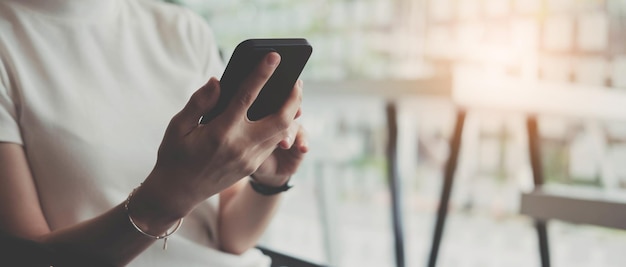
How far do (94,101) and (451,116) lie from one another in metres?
1.31

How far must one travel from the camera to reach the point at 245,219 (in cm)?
88

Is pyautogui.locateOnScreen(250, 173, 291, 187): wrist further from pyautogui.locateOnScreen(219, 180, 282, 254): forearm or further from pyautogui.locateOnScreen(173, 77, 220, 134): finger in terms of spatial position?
pyautogui.locateOnScreen(173, 77, 220, 134): finger

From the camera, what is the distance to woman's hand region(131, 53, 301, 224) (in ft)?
2.00

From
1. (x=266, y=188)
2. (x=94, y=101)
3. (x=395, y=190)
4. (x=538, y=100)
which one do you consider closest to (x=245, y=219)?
(x=266, y=188)

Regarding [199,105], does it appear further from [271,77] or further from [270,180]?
[270,180]

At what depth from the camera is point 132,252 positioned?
0.69 meters

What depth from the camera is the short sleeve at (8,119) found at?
2.37 feet

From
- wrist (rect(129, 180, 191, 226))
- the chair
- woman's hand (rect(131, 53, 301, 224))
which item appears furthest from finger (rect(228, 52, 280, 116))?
the chair

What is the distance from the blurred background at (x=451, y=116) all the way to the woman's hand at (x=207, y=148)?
26.0 inches

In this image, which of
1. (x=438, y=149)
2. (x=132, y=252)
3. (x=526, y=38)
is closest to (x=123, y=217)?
(x=132, y=252)

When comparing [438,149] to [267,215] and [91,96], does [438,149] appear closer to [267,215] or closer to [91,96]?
[267,215]

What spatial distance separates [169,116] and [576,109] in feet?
2.70

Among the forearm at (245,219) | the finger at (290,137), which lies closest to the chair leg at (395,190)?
the forearm at (245,219)

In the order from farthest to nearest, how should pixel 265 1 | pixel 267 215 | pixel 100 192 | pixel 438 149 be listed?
pixel 265 1 < pixel 438 149 < pixel 267 215 < pixel 100 192
